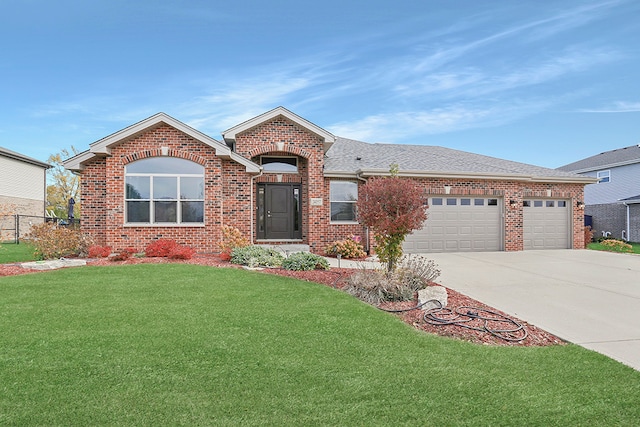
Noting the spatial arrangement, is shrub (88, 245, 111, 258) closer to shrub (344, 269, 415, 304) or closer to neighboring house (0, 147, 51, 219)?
shrub (344, 269, 415, 304)

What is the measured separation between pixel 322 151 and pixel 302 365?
11.3 meters

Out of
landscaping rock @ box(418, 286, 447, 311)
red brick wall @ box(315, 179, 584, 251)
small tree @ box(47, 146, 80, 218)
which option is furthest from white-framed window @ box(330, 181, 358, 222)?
small tree @ box(47, 146, 80, 218)

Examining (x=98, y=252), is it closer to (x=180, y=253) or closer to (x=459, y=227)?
(x=180, y=253)

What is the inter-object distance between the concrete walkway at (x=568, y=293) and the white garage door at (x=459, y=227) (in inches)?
83.7

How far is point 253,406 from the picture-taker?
296 centimetres

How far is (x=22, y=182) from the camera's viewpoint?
85.1 ft

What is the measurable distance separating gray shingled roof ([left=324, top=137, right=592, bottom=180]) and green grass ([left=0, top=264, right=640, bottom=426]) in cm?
986

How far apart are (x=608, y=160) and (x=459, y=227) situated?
20235 mm

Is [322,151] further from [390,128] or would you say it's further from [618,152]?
[618,152]

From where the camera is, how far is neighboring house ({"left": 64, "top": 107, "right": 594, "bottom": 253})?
12539 millimetres

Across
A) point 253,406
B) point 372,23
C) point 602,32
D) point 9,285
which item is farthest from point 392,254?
point 602,32

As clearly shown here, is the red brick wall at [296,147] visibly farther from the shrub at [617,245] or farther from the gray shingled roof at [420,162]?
the shrub at [617,245]

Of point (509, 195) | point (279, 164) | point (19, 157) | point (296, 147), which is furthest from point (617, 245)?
point (19, 157)

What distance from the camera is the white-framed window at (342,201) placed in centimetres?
1469
